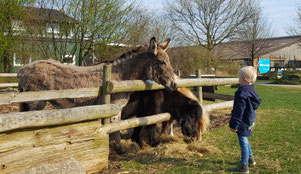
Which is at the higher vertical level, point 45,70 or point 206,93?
point 45,70

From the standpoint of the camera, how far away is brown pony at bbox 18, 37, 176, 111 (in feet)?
16.8

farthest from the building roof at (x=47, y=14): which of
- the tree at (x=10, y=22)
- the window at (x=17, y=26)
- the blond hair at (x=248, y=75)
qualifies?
the blond hair at (x=248, y=75)

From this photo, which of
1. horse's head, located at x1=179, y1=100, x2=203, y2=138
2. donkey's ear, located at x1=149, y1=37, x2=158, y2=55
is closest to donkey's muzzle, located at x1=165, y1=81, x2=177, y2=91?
horse's head, located at x1=179, y1=100, x2=203, y2=138

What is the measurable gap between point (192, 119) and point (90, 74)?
2.48 meters

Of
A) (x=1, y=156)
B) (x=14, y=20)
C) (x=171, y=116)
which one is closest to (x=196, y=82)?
(x=171, y=116)

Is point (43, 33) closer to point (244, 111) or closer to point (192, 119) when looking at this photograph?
point (192, 119)

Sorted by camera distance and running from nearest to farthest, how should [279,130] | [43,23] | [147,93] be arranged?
[147,93] < [279,130] < [43,23]

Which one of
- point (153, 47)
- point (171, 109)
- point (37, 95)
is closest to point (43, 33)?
point (153, 47)

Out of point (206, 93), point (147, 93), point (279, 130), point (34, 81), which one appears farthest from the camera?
point (206, 93)

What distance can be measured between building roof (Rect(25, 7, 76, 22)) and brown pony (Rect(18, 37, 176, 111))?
29.7ft

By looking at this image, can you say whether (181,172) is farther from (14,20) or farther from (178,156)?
(14,20)

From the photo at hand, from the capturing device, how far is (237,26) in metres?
30.6

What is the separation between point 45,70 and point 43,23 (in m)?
10.5

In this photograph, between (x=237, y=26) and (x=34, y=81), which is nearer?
(x=34, y=81)
